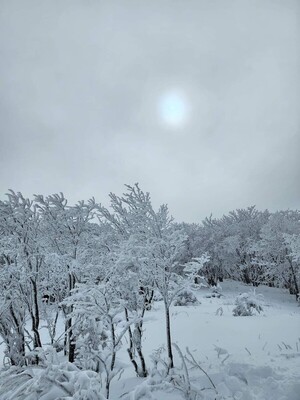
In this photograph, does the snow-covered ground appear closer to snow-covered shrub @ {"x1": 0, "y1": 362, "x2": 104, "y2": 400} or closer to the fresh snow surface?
the fresh snow surface

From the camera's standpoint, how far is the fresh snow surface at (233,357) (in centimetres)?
460

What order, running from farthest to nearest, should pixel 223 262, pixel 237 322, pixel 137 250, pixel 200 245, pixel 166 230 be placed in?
pixel 200 245 → pixel 223 262 → pixel 237 322 → pixel 166 230 → pixel 137 250

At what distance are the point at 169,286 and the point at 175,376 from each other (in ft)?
8.08

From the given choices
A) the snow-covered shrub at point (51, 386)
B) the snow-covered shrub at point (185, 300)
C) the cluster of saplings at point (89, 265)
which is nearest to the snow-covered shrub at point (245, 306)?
the snow-covered shrub at point (185, 300)

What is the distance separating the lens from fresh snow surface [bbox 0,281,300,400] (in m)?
4.60

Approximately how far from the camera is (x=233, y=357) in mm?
6570

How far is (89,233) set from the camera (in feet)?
25.6

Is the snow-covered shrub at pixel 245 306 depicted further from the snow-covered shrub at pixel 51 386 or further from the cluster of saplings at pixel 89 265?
the snow-covered shrub at pixel 51 386

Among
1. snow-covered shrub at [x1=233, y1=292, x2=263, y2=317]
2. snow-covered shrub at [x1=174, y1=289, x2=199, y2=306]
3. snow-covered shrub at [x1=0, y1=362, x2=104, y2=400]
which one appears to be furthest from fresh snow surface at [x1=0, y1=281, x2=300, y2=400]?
snow-covered shrub at [x1=174, y1=289, x2=199, y2=306]

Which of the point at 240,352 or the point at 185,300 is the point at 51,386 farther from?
the point at 185,300

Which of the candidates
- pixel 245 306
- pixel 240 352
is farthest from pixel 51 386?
pixel 245 306

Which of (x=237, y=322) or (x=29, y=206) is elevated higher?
(x=29, y=206)

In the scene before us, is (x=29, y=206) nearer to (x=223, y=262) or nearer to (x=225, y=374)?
(x=225, y=374)

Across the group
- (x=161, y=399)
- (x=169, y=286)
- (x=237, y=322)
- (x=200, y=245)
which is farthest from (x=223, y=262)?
(x=161, y=399)
